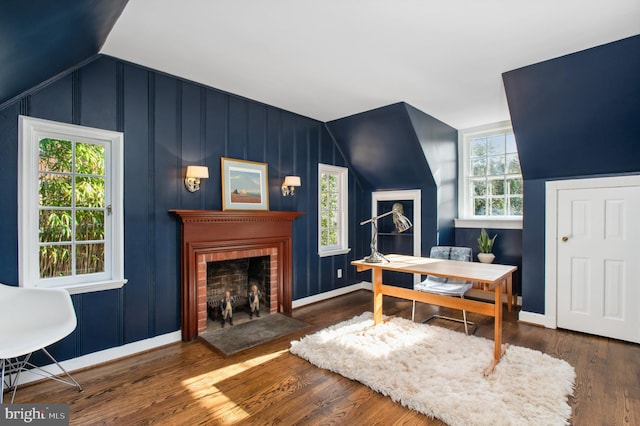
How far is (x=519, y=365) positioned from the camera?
2541 millimetres

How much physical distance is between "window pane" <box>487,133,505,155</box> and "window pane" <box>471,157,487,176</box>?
15cm

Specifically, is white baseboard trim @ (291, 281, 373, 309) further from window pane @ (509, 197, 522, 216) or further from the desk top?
window pane @ (509, 197, 522, 216)

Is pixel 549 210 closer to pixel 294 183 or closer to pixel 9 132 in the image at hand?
pixel 294 183

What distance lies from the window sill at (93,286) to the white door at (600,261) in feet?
14.3

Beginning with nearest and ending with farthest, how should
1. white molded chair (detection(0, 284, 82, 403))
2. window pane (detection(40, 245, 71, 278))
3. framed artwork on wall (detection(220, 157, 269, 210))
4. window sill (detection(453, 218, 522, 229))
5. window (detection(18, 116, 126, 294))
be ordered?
white molded chair (detection(0, 284, 82, 403)) < window (detection(18, 116, 126, 294)) < window pane (detection(40, 245, 71, 278)) < framed artwork on wall (detection(220, 157, 269, 210)) < window sill (detection(453, 218, 522, 229))

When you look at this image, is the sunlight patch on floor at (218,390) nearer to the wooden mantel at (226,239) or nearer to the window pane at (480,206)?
the wooden mantel at (226,239)

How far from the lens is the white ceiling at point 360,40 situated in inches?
81.1

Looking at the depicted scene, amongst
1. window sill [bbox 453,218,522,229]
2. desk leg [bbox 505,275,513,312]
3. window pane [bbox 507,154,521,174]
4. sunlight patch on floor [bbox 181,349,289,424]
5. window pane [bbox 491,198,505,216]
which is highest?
window pane [bbox 507,154,521,174]

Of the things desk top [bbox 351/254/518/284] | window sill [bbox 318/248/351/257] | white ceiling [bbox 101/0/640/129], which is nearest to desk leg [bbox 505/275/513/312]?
desk top [bbox 351/254/518/284]

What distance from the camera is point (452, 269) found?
9.39 feet

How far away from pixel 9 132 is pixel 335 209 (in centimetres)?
368

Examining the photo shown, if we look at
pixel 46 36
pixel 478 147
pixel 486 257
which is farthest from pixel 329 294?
pixel 46 36

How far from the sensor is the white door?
10.1 ft

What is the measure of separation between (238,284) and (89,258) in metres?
1.61
